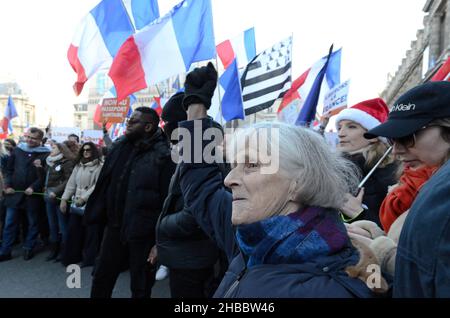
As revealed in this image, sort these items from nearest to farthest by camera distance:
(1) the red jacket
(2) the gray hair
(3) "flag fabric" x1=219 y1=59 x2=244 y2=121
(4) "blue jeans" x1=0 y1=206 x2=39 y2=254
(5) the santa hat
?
(2) the gray hair
(1) the red jacket
(5) the santa hat
(3) "flag fabric" x1=219 y1=59 x2=244 y2=121
(4) "blue jeans" x1=0 y1=206 x2=39 y2=254

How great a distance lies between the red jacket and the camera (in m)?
1.71

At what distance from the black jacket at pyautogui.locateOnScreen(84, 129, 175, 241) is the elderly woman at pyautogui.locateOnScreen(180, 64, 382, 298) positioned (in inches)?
74.6

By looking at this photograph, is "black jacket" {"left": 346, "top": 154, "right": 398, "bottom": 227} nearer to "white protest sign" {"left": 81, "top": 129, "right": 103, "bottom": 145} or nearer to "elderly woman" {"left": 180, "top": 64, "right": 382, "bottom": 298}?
"elderly woman" {"left": 180, "top": 64, "right": 382, "bottom": 298}

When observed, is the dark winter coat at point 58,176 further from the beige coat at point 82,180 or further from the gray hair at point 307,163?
the gray hair at point 307,163

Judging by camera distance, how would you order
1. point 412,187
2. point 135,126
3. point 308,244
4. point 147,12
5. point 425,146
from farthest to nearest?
point 147,12, point 135,126, point 412,187, point 425,146, point 308,244

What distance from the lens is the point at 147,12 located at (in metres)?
5.23

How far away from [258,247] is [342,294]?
29cm

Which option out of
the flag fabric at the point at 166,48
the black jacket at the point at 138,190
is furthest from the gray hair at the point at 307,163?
the flag fabric at the point at 166,48

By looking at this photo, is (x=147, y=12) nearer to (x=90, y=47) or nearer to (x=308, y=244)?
(x=90, y=47)

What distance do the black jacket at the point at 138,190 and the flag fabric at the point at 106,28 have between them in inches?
90.1

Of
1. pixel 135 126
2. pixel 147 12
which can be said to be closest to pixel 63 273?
pixel 135 126

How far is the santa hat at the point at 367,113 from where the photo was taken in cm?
295

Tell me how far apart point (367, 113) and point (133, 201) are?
214 cm

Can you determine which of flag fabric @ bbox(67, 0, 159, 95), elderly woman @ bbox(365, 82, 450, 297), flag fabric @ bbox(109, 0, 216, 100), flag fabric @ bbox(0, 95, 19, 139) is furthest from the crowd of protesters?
flag fabric @ bbox(0, 95, 19, 139)
